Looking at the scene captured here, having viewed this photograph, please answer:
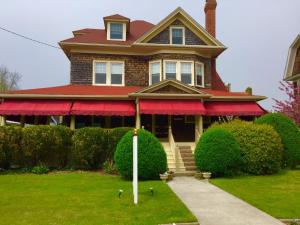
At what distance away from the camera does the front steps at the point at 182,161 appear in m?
17.9

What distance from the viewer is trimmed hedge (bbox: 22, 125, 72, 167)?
17.6m

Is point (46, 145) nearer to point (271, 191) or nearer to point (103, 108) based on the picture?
point (103, 108)

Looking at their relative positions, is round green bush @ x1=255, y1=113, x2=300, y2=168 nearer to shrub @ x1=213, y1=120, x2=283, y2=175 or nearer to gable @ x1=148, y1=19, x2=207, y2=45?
shrub @ x1=213, y1=120, x2=283, y2=175

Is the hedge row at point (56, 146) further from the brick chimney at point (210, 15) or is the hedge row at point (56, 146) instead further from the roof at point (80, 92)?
the brick chimney at point (210, 15)

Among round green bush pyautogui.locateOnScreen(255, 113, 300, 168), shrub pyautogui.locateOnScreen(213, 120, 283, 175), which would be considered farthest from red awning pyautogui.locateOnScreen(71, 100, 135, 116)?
round green bush pyautogui.locateOnScreen(255, 113, 300, 168)

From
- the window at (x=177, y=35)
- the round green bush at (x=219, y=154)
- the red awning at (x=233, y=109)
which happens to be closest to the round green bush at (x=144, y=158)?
the round green bush at (x=219, y=154)

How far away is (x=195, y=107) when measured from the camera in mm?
21203

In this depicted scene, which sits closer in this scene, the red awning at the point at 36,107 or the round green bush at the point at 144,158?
the round green bush at the point at 144,158

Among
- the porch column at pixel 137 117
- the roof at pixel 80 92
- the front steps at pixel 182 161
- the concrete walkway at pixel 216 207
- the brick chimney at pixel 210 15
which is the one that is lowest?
the concrete walkway at pixel 216 207

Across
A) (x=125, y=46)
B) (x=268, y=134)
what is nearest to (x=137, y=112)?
(x=125, y=46)

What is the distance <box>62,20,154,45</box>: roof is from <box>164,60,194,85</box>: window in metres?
3.04

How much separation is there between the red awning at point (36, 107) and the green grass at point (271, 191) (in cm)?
969

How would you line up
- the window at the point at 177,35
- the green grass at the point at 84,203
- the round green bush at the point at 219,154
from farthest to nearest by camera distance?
1. the window at the point at 177,35
2. the round green bush at the point at 219,154
3. the green grass at the point at 84,203

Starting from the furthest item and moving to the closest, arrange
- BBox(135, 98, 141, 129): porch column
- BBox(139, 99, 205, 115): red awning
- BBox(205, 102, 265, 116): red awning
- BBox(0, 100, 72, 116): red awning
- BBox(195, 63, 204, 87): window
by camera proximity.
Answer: BBox(195, 63, 204, 87): window → BBox(205, 102, 265, 116): red awning → BBox(135, 98, 141, 129): porch column → BBox(139, 99, 205, 115): red awning → BBox(0, 100, 72, 116): red awning
